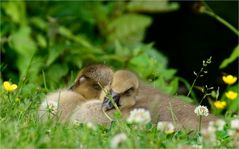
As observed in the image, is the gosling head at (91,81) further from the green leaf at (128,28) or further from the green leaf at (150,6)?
the green leaf at (150,6)

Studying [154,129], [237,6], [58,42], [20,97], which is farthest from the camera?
[237,6]

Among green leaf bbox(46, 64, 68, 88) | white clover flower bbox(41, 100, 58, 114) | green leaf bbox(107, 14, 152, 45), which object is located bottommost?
white clover flower bbox(41, 100, 58, 114)

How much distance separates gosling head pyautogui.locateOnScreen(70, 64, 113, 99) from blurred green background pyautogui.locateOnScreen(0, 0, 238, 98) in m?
1.44

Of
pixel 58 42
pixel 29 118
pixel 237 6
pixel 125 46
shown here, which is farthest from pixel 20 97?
pixel 237 6

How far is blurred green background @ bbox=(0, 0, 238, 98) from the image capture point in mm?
8414

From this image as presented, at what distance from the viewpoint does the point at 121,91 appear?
550cm

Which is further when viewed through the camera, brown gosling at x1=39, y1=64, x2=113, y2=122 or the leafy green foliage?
the leafy green foliage

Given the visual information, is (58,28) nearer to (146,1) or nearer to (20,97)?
(146,1)

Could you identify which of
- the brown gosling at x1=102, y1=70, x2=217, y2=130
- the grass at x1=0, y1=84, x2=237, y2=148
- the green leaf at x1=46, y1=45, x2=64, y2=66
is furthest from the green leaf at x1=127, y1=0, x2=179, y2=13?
the grass at x1=0, y1=84, x2=237, y2=148

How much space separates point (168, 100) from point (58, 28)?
11.6 ft

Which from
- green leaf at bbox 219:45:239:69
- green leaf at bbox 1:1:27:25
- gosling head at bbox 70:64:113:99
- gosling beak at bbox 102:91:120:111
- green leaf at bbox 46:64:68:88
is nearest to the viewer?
gosling beak at bbox 102:91:120:111

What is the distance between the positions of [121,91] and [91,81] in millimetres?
564

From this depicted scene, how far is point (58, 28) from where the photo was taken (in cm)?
887

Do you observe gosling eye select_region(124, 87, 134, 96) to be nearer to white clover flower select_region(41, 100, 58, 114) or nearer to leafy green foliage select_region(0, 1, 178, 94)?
white clover flower select_region(41, 100, 58, 114)
